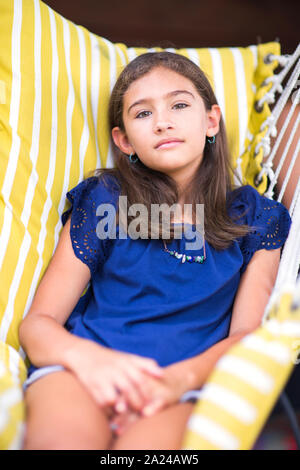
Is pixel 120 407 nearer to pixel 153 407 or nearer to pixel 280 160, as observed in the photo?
pixel 153 407

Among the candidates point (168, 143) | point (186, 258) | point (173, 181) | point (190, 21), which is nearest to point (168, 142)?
point (168, 143)

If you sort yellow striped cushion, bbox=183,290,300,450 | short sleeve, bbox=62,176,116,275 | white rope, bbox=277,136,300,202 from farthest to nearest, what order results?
white rope, bbox=277,136,300,202, short sleeve, bbox=62,176,116,275, yellow striped cushion, bbox=183,290,300,450

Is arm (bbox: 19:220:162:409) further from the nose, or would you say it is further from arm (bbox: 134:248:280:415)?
the nose

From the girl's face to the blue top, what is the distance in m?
0.12

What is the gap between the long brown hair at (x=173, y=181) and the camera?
104 cm

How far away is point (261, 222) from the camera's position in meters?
1.03

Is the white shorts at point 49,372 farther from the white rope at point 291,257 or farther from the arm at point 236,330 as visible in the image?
the white rope at point 291,257

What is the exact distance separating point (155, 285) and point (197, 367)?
0.20 meters

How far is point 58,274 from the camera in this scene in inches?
36.4

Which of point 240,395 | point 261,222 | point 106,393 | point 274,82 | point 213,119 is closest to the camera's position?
point 240,395

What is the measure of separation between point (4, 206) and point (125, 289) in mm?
297

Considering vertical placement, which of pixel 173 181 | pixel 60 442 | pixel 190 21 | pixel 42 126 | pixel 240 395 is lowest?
pixel 60 442

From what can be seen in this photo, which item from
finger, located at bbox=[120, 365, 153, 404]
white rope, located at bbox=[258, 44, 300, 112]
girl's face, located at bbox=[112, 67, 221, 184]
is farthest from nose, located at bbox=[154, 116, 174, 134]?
finger, located at bbox=[120, 365, 153, 404]

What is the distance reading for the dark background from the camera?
1770 millimetres
